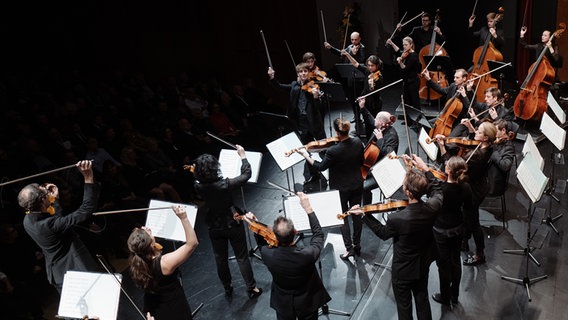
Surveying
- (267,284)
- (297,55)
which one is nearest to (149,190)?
(267,284)

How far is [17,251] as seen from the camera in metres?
5.12

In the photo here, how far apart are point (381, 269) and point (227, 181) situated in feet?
6.12

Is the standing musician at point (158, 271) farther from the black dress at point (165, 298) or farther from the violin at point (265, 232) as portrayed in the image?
the violin at point (265, 232)

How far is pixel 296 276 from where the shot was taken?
3.47m

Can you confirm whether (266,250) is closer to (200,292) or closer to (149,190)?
(200,292)

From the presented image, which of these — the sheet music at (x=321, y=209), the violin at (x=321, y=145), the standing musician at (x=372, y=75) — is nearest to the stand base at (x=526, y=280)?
the sheet music at (x=321, y=209)

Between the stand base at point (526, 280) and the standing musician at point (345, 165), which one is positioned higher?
the standing musician at point (345, 165)

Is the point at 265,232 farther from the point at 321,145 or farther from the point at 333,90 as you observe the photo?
the point at 333,90

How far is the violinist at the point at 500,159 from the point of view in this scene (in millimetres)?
5074

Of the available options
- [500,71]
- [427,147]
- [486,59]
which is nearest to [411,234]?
[427,147]

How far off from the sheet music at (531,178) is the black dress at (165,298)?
2.94m

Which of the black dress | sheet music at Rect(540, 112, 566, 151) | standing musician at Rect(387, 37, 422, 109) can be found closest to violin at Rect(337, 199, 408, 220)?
the black dress

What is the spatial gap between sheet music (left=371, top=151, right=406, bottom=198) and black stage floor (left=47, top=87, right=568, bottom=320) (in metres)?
0.61

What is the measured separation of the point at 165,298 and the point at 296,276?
90cm
